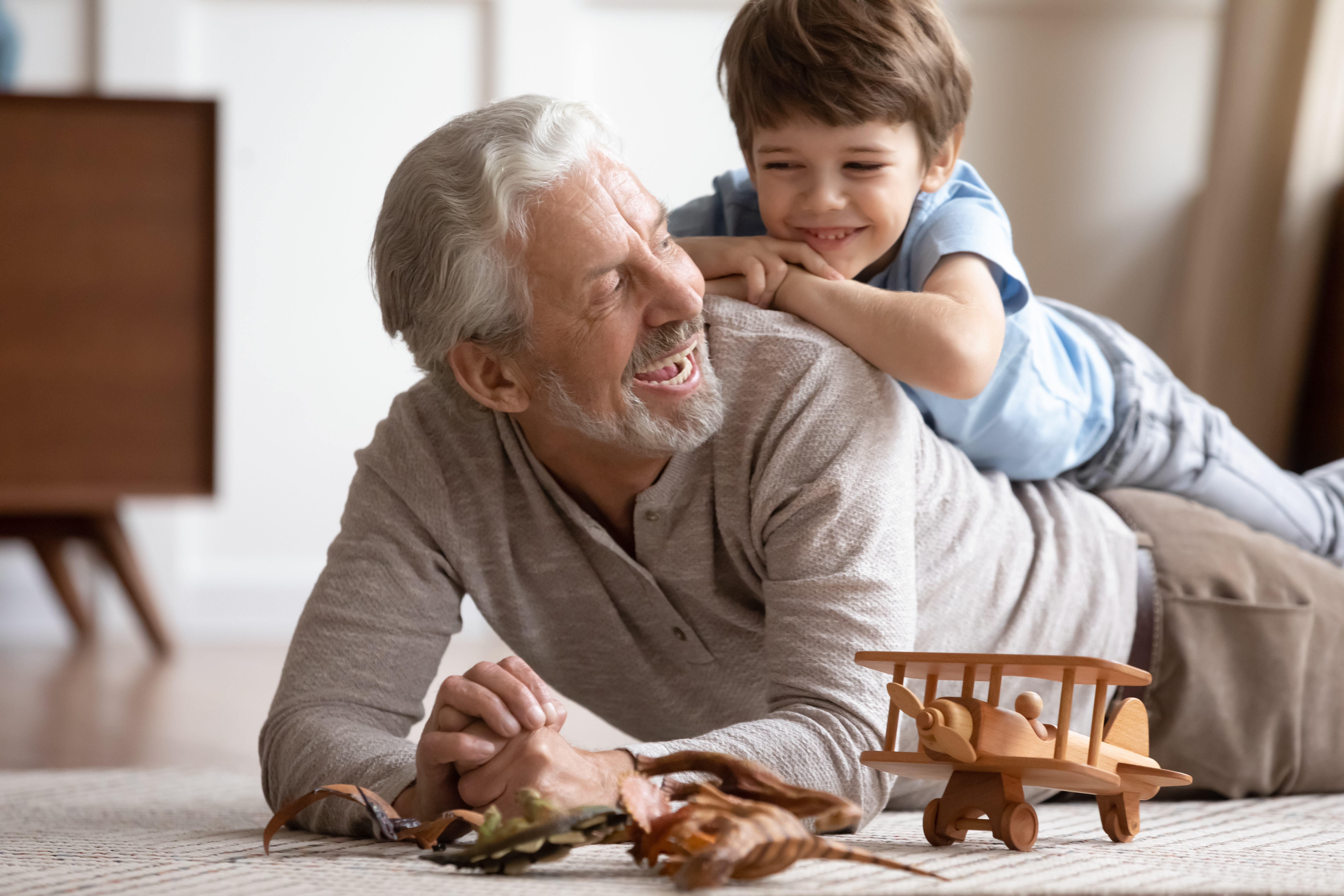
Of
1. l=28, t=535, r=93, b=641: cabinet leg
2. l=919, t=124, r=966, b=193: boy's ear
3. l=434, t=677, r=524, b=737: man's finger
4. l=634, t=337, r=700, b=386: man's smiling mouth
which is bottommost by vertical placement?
l=28, t=535, r=93, b=641: cabinet leg

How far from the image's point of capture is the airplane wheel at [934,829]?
3.05 ft

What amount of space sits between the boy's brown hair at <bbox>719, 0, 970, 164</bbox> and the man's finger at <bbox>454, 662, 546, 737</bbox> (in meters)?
0.62

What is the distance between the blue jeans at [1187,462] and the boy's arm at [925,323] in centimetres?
38

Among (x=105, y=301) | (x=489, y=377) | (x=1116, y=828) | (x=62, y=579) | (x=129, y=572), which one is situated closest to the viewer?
(x=1116, y=828)

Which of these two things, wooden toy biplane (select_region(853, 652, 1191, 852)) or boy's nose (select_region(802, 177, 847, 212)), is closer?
wooden toy biplane (select_region(853, 652, 1191, 852))

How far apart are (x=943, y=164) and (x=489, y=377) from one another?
0.52m

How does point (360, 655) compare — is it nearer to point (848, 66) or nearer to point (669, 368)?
point (669, 368)

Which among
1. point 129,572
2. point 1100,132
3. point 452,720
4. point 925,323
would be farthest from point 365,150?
point 452,720

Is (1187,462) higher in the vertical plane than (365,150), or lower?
lower

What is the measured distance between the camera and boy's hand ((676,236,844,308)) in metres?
1.22

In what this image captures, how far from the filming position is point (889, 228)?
1277 mm

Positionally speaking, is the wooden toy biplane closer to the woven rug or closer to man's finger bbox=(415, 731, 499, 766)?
the woven rug

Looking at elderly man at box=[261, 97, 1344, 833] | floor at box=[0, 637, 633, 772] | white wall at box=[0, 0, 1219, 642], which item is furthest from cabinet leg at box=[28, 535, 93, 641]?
elderly man at box=[261, 97, 1344, 833]

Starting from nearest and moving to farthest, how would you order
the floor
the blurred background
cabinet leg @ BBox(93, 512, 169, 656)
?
the floor < cabinet leg @ BBox(93, 512, 169, 656) < the blurred background
